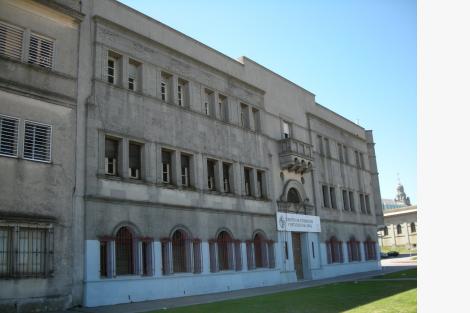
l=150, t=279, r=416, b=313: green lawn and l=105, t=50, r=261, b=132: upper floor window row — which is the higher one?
l=105, t=50, r=261, b=132: upper floor window row

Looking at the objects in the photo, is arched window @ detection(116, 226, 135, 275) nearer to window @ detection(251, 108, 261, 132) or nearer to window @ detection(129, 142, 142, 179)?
window @ detection(129, 142, 142, 179)

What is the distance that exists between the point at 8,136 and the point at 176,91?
9.90 m

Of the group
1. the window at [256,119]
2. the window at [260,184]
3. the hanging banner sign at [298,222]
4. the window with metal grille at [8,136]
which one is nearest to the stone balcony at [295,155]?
the window at [256,119]

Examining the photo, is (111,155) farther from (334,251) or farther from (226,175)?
(334,251)

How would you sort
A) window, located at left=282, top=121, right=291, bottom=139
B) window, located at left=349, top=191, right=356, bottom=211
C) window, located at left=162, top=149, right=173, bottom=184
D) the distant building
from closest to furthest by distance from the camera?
window, located at left=162, top=149, right=173, bottom=184
window, located at left=282, top=121, right=291, bottom=139
window, located at left=349, top=191, right=356, bottom=211
the distant building

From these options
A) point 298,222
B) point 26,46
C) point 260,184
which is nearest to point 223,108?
point 260,184

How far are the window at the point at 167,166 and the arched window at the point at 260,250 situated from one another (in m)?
7.73

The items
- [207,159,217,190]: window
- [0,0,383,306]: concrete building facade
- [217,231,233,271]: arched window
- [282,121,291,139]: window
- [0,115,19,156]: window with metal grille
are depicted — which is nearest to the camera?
[0,115,19,156]: window with metal grille

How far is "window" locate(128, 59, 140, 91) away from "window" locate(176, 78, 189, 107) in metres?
2.93

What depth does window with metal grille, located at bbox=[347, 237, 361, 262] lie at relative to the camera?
39347mm

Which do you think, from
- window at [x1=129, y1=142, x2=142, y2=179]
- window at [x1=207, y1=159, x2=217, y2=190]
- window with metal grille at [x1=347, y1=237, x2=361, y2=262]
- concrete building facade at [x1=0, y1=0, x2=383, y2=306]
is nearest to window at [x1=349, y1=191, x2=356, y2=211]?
window with metal grille at [x1=347, y1=237, x2=361, y2=262]

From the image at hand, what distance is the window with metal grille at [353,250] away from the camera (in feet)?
129
